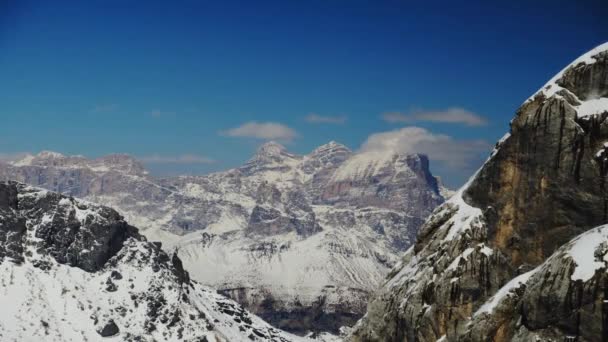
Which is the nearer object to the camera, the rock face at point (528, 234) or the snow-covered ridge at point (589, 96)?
the rock face at point (528, 234)

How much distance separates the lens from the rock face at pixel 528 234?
173 ft

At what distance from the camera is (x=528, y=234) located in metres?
62.0

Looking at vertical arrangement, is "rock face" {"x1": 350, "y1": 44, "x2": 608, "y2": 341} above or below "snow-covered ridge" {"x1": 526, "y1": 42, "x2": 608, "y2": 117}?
below

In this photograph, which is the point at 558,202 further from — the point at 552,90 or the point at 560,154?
the point at 552,90

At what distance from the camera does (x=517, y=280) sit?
→ 58406 mm

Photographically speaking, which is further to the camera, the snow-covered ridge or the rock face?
the snow-covered ridge

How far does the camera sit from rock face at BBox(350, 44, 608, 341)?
52.9 metres

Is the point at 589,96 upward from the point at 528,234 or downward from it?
upward

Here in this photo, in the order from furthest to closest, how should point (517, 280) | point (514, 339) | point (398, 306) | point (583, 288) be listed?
point (398, 306)
point (517, 280)
point (514, 339)
point (583, 288)

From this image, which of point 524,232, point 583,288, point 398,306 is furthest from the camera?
point 398,306

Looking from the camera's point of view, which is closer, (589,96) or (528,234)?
(589,96)

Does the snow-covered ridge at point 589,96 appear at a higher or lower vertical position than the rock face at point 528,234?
higher

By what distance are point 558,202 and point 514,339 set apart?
11.9 meters

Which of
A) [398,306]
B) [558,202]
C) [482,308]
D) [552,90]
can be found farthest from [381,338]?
[552,90]
